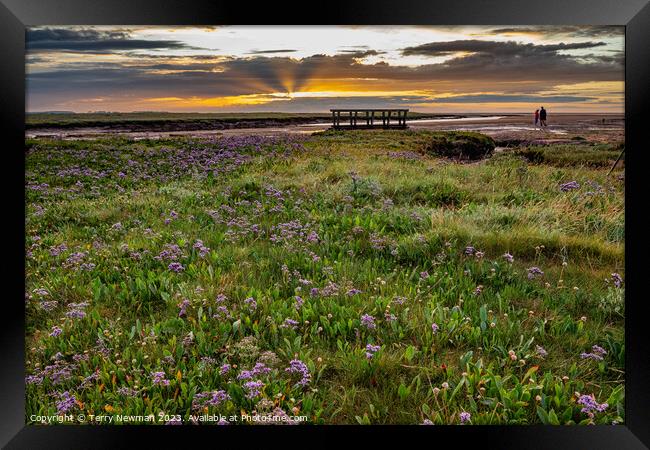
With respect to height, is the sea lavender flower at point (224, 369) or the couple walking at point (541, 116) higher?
the couple walking at point (541, 116)

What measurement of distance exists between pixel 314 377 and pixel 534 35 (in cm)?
458

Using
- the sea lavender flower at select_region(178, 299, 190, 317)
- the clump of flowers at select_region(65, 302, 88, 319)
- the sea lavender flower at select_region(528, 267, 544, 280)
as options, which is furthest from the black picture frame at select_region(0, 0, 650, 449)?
the sea lavender flower at select_region(178, 299, 190, 317)

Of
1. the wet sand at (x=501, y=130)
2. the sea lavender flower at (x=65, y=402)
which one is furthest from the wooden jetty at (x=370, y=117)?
the sea lavender flower at (x=65, y=402)

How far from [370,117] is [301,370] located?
3.30m

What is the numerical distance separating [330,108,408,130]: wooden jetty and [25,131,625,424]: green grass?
17cm

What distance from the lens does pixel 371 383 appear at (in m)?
4.49

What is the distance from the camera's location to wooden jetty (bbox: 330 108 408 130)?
20.7ft

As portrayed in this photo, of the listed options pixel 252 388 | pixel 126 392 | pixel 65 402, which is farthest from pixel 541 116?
pixel 65 402

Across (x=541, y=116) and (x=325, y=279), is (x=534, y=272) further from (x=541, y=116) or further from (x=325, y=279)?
(x=325, y=279)

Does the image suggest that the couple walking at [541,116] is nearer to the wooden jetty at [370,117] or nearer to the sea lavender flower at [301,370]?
the wooden jetty at [370,117]

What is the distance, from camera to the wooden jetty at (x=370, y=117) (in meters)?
6.30
